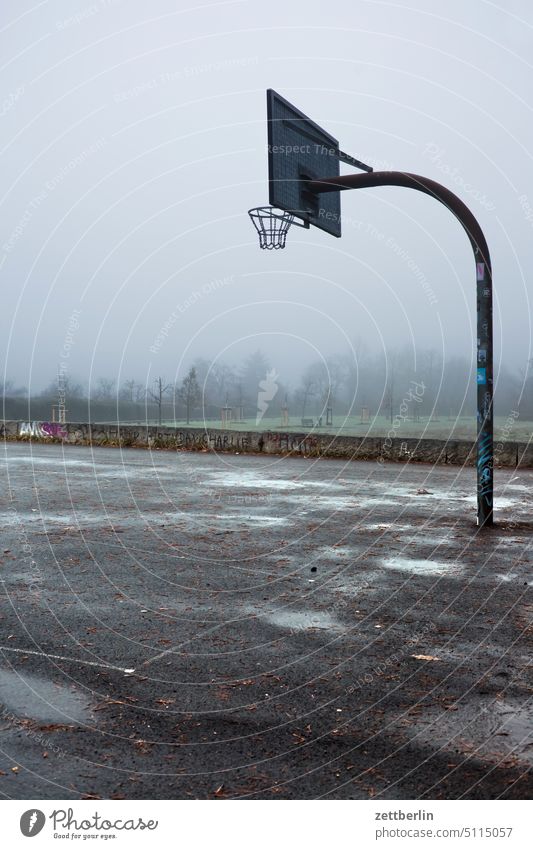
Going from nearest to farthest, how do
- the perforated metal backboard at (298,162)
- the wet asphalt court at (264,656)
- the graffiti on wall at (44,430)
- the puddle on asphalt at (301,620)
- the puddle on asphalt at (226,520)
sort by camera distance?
1. the wet asphalt court at (264,656)
2. the puddle on asphalt at (301,620)
3. the puddle on asphalt at (226,520)
4. the perforated metal backboard at (298,162)
5. the graffiti on wall at (44,430)

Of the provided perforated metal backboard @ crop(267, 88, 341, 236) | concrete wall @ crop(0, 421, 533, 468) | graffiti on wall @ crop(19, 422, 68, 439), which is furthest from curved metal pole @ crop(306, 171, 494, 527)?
graffiti on wall @ crop(19, 422, 68, 439)

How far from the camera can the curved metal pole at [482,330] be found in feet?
29.5

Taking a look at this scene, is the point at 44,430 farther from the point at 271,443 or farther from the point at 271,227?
the point at 271,227

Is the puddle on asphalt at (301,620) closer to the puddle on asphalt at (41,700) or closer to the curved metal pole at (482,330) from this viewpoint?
the puddle on asphalt at (41,700)

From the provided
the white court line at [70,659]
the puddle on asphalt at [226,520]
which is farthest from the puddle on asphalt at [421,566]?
the white court line at [70,659]

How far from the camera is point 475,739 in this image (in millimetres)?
3346

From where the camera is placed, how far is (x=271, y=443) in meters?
20.4

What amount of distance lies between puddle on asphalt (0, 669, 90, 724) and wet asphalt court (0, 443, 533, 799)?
14 mm

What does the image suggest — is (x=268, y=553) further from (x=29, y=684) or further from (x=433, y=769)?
(x=433, y=769)

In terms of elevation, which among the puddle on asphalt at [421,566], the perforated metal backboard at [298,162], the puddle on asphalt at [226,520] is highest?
the perforated metal backboard at [298,162]

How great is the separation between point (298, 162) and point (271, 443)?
430 inches

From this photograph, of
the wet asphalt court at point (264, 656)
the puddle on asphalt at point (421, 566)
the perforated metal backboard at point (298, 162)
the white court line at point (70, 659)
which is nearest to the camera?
the wet asphalt court at point (264, 656)

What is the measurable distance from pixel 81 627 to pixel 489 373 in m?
6.07

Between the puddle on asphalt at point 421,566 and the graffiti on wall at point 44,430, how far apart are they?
1974 cm
